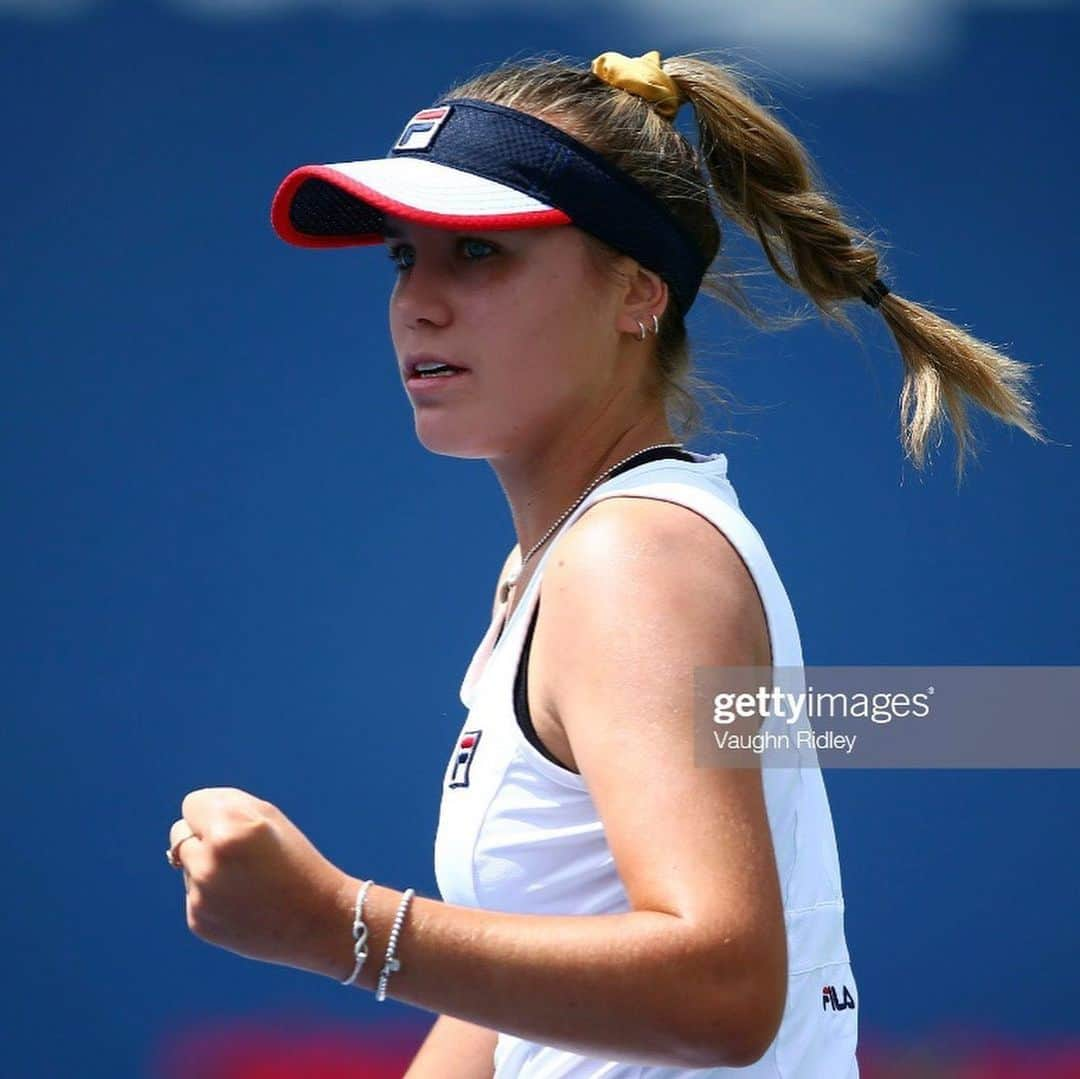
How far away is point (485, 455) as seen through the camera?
150cm

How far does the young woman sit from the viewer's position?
106cm

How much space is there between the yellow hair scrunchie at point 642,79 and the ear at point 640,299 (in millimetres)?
176

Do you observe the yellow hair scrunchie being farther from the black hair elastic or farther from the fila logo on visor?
the black hair elastic

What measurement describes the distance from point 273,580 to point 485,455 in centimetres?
176

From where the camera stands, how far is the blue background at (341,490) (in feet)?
10.3

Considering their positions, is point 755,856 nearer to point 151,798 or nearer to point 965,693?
point 965,693

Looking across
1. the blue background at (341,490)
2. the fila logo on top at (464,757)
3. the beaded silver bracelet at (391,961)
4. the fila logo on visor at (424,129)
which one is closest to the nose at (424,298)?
the fila logo on visor at (424,129)

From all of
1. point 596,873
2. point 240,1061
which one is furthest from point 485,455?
point 240,1061

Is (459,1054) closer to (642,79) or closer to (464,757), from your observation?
(464,757)

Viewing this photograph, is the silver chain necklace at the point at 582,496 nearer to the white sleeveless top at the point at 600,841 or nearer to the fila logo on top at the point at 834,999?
the white sleeveless top at the point at 600,841

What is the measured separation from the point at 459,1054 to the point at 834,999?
44 cm

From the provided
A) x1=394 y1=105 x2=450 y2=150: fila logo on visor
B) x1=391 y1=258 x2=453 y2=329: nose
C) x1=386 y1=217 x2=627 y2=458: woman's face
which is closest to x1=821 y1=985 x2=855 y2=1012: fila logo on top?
x1=386 y1=217 x2=627 y2=458: woman's face

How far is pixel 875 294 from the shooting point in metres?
1.71

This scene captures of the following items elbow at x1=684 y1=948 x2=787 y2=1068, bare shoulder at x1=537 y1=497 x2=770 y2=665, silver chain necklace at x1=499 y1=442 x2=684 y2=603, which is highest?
silver chain necklace at x1=499 y1=442 x2=684 y2=603
